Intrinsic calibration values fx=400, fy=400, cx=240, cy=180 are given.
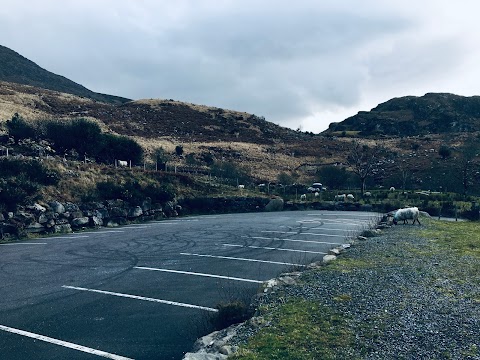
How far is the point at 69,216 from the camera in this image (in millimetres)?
21828

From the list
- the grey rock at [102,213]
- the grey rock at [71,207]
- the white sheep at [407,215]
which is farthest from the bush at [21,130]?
the white sheep at [407,215]

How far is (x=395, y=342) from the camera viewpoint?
564cm

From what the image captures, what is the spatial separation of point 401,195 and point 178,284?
30.5m

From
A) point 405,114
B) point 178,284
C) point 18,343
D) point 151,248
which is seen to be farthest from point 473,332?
point 405,114

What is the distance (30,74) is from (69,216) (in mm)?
112237

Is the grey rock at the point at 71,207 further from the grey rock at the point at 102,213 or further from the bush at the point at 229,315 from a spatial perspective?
the bush at the point at 229,315

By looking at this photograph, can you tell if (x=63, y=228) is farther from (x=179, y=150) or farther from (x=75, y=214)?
(x=179, y=150)

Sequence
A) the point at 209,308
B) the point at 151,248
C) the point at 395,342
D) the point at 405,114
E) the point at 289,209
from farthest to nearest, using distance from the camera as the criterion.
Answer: the point at 405,114, the point at 289,209, the point at 151,248, the point at 209,308, the point at 395,342

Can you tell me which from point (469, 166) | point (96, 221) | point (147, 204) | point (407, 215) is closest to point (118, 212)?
point (96, 221)

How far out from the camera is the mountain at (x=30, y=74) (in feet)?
353

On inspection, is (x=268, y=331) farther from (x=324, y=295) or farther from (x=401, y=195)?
(x=401, y=195)

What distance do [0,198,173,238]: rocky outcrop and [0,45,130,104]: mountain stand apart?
87.6 meters

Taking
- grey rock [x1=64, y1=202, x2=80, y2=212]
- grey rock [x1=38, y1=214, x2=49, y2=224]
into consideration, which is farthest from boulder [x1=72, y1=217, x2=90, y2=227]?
grey rock [x1=38, y1=214, x2=49, y2=224]

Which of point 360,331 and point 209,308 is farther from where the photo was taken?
point 209,308
